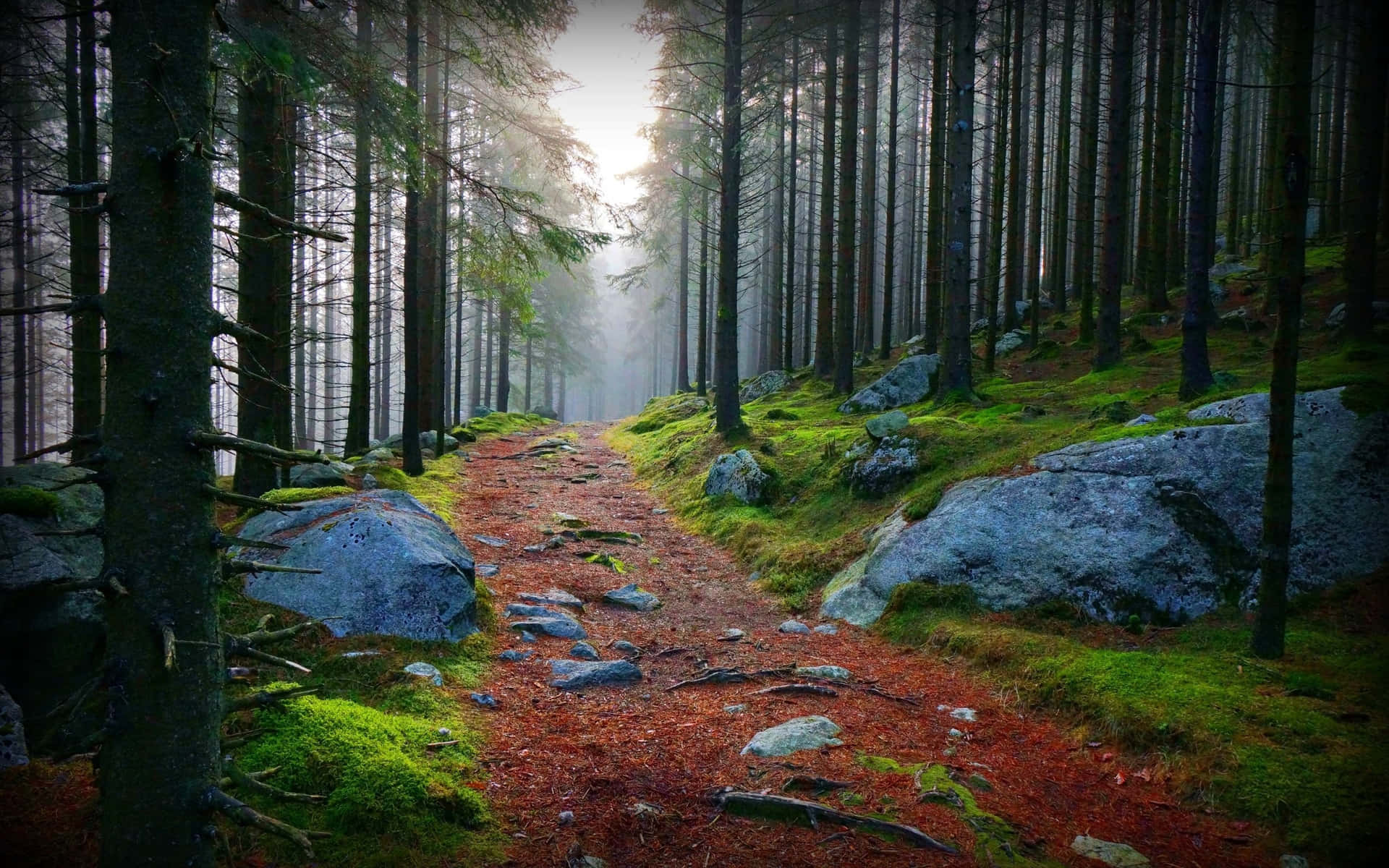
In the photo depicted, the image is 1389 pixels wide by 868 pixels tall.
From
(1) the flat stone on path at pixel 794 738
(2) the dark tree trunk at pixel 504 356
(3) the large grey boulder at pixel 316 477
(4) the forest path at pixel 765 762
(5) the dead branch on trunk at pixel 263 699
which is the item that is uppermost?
(2) the dark tree trunk at pixel 504 356

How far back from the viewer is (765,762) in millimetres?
4359

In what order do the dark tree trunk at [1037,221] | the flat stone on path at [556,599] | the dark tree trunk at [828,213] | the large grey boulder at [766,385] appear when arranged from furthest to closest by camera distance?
the large grey boulder at [766,385] < the dark tree trunk at [1037,221] < the dark tree trunk at [828,213] < the flat stone on path at [556,599]

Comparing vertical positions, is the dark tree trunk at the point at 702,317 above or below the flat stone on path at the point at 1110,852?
above

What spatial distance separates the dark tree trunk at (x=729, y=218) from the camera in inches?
546

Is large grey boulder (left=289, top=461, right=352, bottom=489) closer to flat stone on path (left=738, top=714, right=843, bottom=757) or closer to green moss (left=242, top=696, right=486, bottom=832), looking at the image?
green moss (left=242, top=696, right=486, bottom=832)

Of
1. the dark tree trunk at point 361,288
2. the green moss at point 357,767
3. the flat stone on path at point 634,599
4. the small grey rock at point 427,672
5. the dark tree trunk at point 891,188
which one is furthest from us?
the dark tree trunk at point 891,188

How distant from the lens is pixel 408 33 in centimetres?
1146

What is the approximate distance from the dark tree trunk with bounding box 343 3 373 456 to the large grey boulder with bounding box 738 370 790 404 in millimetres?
11586

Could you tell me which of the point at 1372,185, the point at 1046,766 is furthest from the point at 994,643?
the point at 1372,185

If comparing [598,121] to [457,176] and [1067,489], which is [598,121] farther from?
[1067,489]

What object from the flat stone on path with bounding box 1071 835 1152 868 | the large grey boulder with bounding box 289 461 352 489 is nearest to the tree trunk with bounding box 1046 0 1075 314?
the flat stone on path with bounding box 1071 835 1152 868

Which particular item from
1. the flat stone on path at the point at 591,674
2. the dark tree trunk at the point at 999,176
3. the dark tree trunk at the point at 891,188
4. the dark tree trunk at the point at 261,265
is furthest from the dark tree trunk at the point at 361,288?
the dark tree trunk at the point at 891,188

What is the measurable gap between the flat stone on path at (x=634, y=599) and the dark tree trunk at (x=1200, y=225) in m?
8.02

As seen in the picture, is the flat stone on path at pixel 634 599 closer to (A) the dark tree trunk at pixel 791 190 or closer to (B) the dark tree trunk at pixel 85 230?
(B) the dark tree trunk at pixel 85 230
